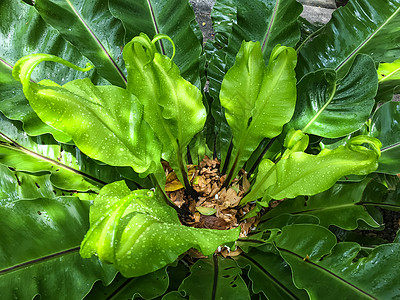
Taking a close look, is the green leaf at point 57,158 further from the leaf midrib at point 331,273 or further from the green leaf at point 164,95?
the leaf midrib at point 331,273

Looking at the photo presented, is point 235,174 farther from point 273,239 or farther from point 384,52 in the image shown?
point 384,52

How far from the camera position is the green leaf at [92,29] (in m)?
0.76

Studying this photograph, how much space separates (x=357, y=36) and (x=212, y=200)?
1.73 feet

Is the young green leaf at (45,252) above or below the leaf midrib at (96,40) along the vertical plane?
below

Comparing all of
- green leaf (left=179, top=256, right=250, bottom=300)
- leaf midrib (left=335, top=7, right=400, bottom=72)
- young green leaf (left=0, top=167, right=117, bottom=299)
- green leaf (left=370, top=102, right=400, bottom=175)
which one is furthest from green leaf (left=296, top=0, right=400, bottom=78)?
young green leaf (left=0, top=167, right=117, bottom=299)

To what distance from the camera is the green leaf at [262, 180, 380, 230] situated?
29.7 inches

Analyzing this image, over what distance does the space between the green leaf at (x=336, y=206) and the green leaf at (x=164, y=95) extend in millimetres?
295

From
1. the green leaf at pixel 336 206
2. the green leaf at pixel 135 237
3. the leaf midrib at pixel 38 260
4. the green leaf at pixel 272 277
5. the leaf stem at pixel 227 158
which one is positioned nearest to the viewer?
the green leaf at pixel 135 237

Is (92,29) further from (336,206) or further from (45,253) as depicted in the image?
(336,206)

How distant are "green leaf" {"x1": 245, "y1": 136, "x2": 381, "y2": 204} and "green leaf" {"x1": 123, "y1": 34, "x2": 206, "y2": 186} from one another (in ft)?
0.66

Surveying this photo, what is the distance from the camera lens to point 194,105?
0.69 meters

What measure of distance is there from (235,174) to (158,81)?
13.1 inches

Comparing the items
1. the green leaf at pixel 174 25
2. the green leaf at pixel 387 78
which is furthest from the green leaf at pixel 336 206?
the green leaf at pixel 174 25

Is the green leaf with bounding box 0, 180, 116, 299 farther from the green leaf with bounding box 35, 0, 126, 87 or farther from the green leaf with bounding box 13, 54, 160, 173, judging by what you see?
the green leaf with bounding box 35, 0, 126, 87
